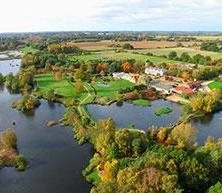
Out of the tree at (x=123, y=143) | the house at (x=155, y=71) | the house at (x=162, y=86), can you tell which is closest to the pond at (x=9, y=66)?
the house at (x=155, y=71)

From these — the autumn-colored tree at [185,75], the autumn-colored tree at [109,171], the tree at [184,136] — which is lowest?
the autumn-colored tree at [185,75]

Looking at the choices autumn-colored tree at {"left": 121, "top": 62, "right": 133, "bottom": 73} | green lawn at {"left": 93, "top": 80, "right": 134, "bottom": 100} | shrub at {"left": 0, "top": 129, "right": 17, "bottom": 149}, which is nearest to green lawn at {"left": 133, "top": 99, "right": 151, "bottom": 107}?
green lawn at {"left": 93, "top": 80, "right": 134, "bottom": 100}

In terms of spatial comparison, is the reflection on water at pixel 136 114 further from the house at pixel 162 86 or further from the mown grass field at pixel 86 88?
the house at pixel 162 86

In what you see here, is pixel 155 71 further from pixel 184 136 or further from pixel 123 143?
pixel 123 143

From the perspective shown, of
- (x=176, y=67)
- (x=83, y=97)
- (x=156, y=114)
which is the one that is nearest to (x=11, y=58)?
(x=176, y=67)

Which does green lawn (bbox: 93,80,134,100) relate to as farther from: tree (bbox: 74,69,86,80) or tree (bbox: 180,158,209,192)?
tree (bbox: 180,158,209,192)

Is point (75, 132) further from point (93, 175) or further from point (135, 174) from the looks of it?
point (135, 174)

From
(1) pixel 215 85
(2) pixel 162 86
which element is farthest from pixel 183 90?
(1) pixel 215 85
